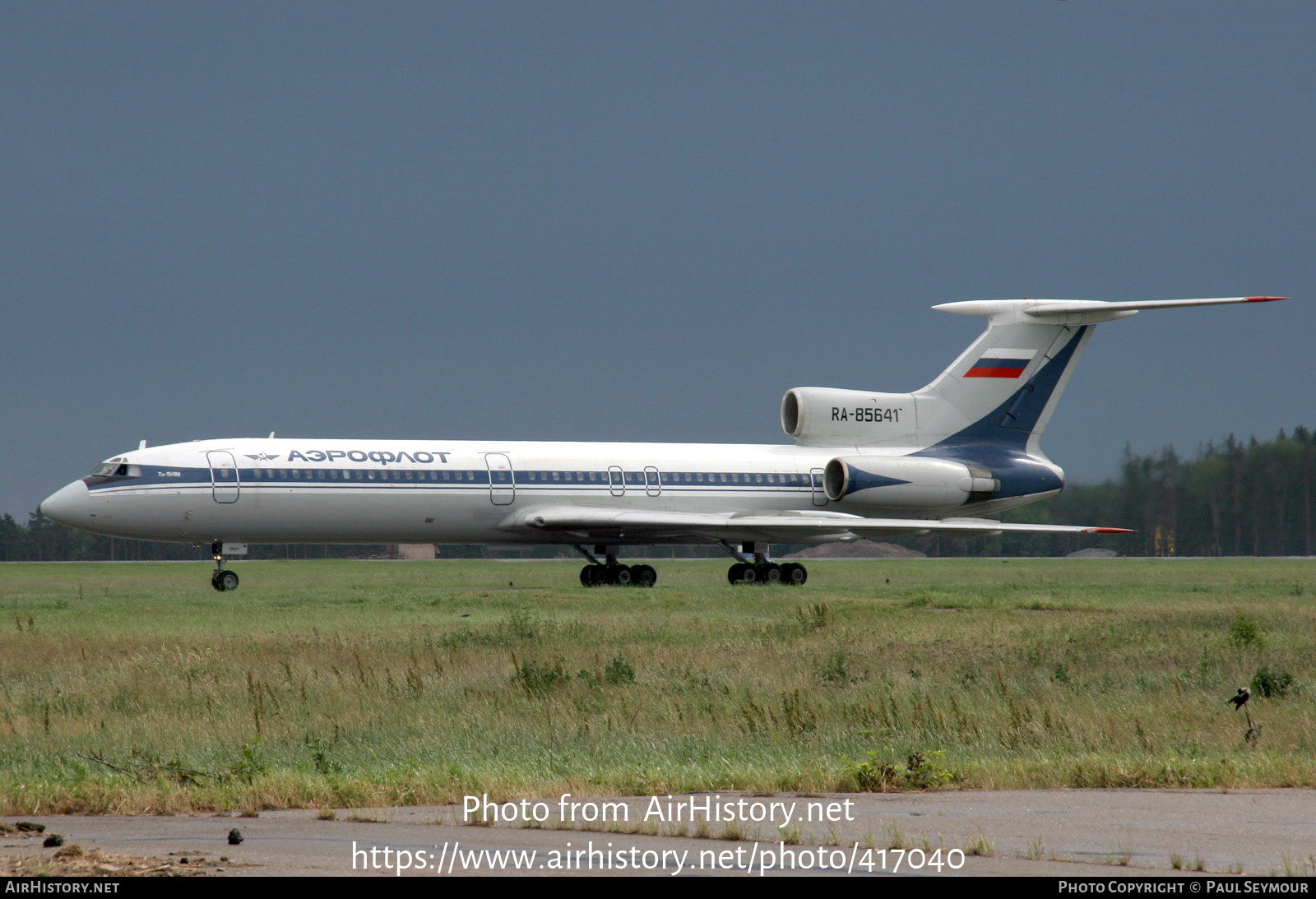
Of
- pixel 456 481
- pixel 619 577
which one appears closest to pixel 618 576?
pixel 619 577

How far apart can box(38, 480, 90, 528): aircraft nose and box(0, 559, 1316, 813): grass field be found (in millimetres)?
5333

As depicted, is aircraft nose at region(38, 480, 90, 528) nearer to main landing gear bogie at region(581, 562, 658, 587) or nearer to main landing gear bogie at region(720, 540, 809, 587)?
main landing gear bogie at region(581, 562, 658, 587)

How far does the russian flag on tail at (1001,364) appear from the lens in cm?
4094

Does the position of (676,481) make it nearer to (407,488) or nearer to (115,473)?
(407,488)

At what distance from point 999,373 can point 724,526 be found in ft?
33.2

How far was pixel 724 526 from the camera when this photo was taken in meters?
36.5

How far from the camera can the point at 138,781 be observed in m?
9.77

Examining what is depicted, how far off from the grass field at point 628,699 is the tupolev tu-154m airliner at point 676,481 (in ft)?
18.2

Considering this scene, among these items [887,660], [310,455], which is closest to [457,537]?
[310,455]

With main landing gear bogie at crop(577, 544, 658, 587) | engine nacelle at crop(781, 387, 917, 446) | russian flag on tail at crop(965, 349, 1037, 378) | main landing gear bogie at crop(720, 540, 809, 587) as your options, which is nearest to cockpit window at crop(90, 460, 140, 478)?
main landing gear bogie at crop(577, 544, 658, 587)

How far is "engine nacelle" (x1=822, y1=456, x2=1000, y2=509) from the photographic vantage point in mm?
38281

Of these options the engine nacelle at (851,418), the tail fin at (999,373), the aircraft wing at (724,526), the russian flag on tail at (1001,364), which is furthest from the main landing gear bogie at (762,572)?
the russian flag on tail at (1001,364)
